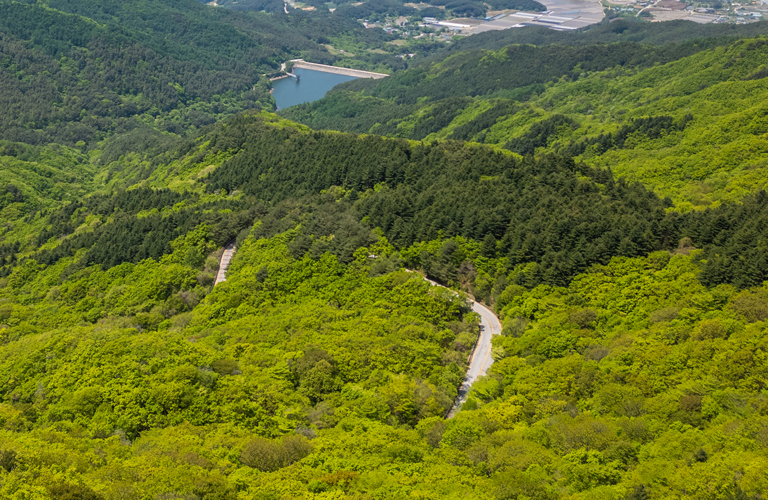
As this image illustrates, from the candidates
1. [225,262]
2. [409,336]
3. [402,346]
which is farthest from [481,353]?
[225,262]

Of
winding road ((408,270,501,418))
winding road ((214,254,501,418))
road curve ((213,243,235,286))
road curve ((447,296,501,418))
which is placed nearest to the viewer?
winding road ((214,254,501,418))

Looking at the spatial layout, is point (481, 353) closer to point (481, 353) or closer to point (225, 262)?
point (481, 353)

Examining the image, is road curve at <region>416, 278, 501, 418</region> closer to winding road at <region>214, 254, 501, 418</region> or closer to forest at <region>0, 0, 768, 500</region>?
winding road at <region>214, 254, 501, 418</region>

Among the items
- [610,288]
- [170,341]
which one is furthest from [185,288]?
[610,288]

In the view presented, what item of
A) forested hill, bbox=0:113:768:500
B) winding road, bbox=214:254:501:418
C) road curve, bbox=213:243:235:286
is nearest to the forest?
forested hill, bbox=0:113:768:500

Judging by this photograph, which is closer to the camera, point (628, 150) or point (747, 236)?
point (747, 236)

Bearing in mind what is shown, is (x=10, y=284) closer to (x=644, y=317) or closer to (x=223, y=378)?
(x=223, y=378)

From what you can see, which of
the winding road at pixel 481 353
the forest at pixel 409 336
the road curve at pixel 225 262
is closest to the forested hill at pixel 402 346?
the forest at pixel 409 336

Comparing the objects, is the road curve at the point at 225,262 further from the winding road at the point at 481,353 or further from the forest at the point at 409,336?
the winding road at the point at 481,353
